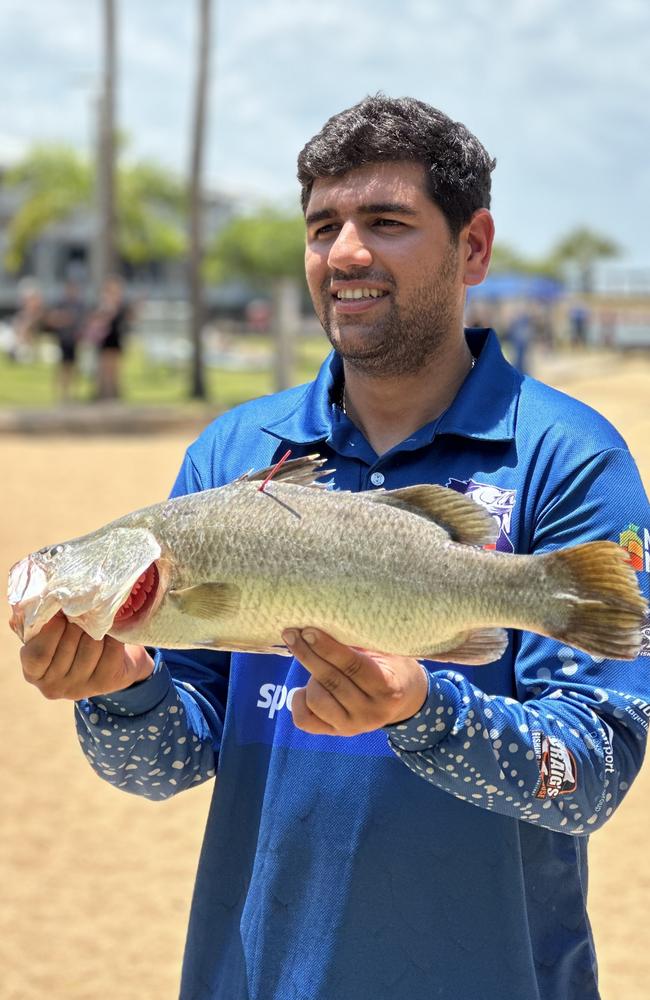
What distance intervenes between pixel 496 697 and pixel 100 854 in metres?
4.31

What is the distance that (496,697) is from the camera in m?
2.14

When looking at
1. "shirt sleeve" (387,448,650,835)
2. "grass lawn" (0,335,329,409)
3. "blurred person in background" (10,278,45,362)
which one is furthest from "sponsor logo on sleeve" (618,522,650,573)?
"blurred person in background" (10,278,45,362)

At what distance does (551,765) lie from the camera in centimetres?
208

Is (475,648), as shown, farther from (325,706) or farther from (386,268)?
(386,268)

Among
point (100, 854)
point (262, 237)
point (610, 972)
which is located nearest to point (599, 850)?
point (610, 972)

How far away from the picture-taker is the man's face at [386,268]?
7.88 ft

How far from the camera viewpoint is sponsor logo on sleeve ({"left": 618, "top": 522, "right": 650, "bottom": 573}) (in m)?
2.21

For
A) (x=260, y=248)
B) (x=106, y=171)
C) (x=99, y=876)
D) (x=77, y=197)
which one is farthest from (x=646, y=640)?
(x=260, y=248)

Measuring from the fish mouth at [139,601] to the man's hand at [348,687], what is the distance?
0.25 m

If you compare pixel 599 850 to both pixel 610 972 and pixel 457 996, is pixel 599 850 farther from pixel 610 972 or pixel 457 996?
pixel 457 996

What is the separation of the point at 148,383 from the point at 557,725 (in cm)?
2812

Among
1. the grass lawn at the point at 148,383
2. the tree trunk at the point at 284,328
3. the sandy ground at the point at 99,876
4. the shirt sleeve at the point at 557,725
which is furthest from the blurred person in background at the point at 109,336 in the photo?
→ the shirt sleeve at the point at 557,725

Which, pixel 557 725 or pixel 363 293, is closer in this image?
pixel 557 725

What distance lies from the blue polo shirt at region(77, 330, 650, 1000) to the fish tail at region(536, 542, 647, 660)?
204mm
